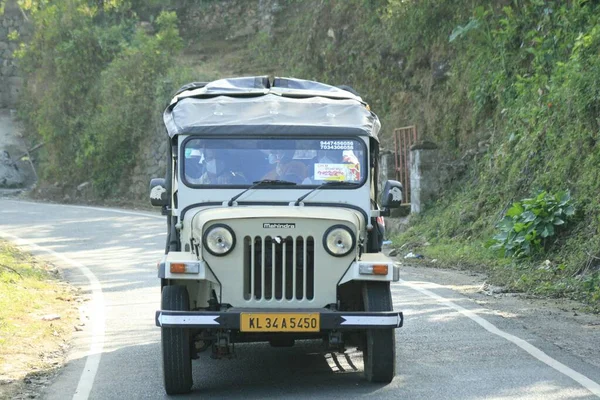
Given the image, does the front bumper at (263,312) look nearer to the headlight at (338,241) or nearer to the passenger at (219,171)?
the headlight at (338,241)

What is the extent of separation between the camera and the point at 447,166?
78.9 ft

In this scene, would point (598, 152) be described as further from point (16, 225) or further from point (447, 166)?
point (16, 225)

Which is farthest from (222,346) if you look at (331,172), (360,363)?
(331,172)

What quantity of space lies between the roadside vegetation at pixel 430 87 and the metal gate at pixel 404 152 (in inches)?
18.1

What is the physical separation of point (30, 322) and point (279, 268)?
5.28m

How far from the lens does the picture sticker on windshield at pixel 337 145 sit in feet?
31.9

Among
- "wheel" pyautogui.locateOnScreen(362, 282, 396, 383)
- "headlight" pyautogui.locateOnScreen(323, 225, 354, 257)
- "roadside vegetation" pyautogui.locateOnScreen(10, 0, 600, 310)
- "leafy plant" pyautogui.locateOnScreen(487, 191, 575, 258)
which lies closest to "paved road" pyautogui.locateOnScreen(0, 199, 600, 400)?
"wheel" pyautogui.locateOnScreen(362, 282, 396, 383)

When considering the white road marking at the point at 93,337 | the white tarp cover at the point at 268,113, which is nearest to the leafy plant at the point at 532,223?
the white road marking at the point at 93,337

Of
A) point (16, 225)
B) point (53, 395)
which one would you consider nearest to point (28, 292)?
point (53, 395)

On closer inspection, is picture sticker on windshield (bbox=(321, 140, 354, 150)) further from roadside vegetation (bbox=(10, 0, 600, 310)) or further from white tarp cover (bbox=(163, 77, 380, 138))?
roadside vegetation (bbox=(10, 0, 600, 310))

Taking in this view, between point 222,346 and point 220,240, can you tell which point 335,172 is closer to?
point 220,240

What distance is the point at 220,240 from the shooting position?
868cm

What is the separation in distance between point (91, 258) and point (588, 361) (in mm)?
12803

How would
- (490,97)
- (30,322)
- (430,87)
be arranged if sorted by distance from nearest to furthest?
1. (30,322)
2. (490,97)
3. (430,87)
